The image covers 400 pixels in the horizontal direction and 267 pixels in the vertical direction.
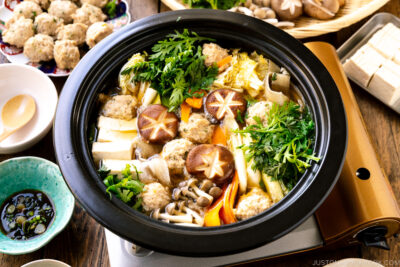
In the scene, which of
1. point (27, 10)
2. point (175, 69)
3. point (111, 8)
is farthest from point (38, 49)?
point (175, 69)

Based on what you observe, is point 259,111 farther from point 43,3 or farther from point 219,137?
point 43,3

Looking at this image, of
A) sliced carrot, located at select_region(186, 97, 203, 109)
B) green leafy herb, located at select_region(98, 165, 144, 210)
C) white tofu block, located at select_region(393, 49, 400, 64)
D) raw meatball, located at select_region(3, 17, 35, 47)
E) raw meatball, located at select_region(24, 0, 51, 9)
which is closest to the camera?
green leafy herb, located at select_region(98, 165, 144, 210)

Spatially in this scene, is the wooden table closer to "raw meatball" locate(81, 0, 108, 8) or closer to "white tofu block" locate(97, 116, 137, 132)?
"white tofu block" locate(97, 116, 137, 132)

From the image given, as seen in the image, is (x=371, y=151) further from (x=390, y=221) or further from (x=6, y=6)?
(x=6, y=6)

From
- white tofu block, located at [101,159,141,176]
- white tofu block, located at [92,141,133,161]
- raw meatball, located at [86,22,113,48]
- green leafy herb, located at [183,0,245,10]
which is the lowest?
white tofu block, located at [101,159,141,176]

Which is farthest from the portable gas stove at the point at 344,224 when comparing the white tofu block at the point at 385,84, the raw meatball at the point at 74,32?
the raw meatball at the point at 74,32

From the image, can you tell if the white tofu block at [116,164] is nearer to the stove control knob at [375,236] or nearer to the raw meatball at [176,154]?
the raw meatball at [176,154]

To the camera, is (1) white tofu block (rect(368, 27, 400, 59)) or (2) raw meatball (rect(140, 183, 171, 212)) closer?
(2) raw meatball (rect(140, 183, 171, 212))

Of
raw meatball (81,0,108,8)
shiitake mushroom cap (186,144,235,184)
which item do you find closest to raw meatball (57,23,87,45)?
raw meatball (81,0,108,8)
